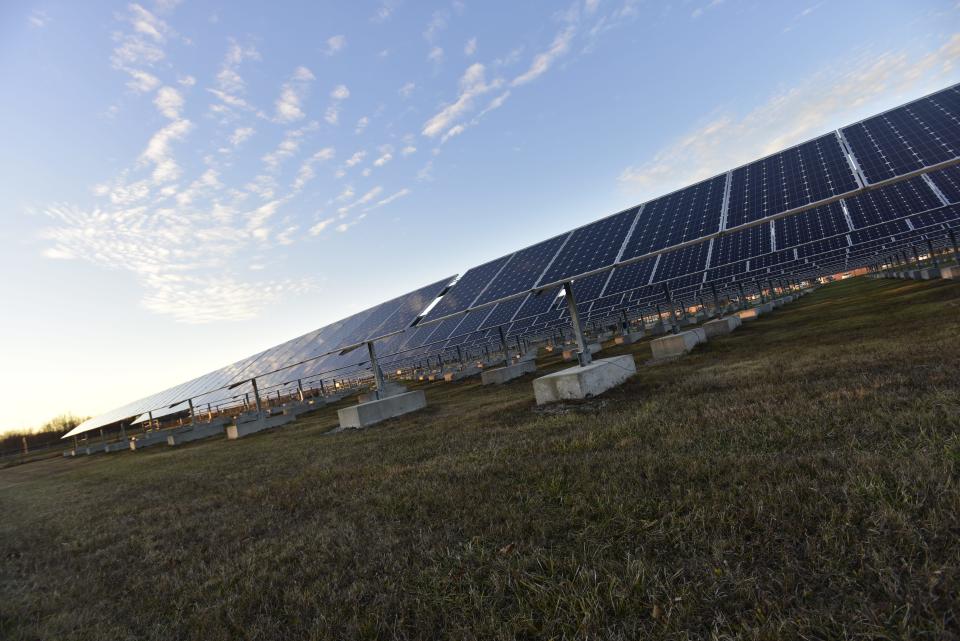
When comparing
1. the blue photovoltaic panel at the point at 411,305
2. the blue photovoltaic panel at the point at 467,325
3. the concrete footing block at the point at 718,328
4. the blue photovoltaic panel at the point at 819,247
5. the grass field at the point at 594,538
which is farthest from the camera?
the blue photovoltaic panel at the point at 411,305

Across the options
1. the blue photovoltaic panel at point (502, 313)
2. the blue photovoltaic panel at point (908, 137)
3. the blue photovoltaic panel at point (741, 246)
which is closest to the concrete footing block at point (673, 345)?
Answer: the blue photovoltaic panel at point (908, 137)

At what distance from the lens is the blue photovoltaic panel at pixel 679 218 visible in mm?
18000

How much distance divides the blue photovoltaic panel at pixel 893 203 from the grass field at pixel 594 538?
66.0 feet

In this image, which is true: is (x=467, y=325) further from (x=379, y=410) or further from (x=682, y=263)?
(x=379, y=410)

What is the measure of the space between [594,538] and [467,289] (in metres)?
26.5

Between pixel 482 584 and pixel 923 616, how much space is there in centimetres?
232

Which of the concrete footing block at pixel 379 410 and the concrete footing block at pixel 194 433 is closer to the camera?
the concrete footing block at pixel 379 410

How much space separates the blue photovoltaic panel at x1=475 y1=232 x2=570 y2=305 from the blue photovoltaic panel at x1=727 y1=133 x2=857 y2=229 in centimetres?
929

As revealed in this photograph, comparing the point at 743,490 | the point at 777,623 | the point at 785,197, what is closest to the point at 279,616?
the point at 777,623

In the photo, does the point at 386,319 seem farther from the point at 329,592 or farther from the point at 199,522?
the point at 329,592

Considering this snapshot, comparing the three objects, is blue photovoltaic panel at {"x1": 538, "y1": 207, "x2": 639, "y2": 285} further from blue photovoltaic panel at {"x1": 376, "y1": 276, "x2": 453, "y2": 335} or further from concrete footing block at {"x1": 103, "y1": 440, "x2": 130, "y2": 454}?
concrete footing block at {"x1": 103, "y1": 440, "x2": 130, "y2": 454}

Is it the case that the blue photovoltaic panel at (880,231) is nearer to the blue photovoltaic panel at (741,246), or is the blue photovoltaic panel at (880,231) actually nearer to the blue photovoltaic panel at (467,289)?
the blue photovoltaic panel at (741,246)

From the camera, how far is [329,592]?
10.7ft

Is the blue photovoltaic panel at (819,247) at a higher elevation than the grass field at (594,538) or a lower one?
higher
